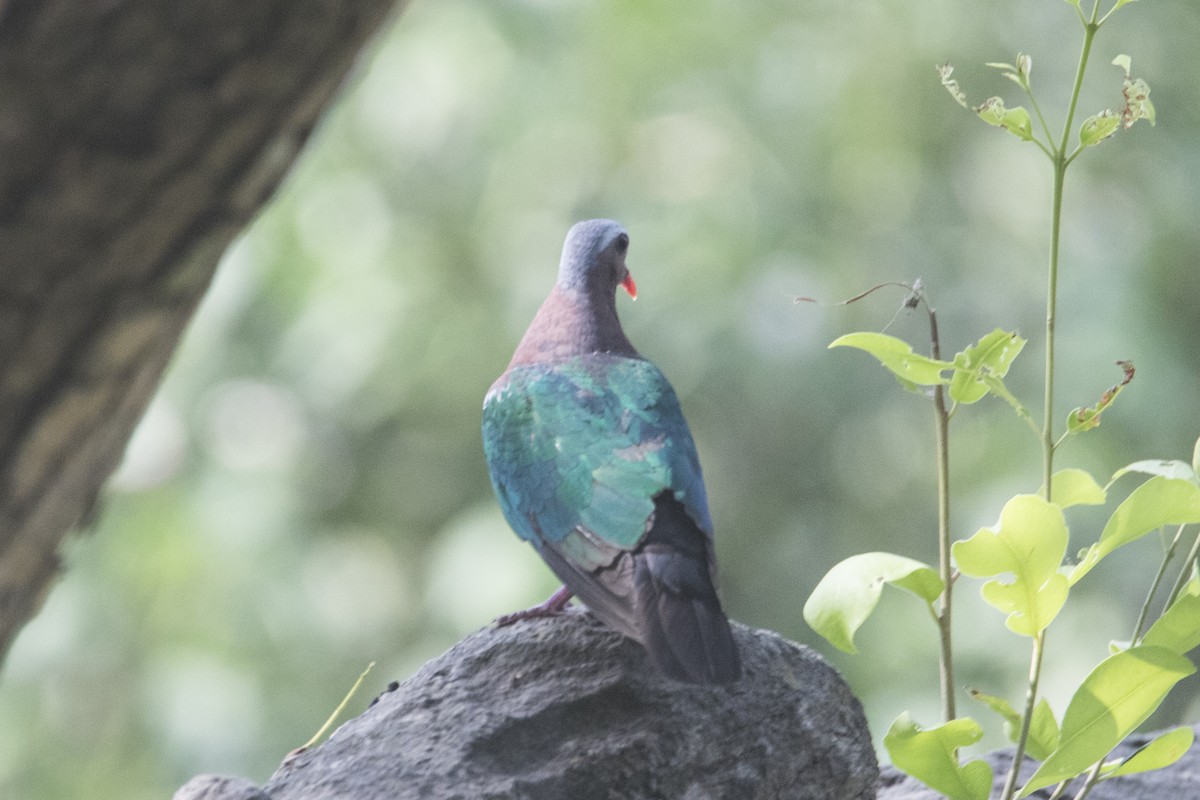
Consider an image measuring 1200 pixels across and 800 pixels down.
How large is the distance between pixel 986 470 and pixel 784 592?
3.48 feet

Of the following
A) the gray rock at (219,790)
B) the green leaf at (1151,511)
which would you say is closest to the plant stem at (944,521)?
the green leaf at (1151,511)

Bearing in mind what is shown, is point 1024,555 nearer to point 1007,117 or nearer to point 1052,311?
point 1052,311

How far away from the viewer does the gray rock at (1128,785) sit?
2268mm

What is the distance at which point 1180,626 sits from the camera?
69.9 inches

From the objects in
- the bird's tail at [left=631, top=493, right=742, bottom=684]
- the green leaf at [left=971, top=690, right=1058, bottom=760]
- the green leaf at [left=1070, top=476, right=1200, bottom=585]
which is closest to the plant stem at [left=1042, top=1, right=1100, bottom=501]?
the green leaf at [left=1070, top=476, right=1200, bottom=585]

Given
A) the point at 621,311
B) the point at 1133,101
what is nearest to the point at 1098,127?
the point at 1133,101

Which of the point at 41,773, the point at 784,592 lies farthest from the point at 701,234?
the point at 41,773

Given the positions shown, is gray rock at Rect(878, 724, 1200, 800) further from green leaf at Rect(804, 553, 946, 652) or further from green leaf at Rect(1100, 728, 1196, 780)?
green leaf at Rect(804, 553, 946, 652)

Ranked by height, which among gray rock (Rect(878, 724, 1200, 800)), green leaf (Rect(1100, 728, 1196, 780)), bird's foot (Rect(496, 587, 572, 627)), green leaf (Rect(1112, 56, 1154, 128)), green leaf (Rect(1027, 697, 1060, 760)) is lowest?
gray rock (Rect(878, 724, 1200, 800))

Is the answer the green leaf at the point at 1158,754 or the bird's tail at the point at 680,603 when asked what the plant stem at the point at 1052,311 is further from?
the bird's tail at the point at 680,603

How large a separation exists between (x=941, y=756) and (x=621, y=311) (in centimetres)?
377

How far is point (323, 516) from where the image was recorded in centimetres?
629

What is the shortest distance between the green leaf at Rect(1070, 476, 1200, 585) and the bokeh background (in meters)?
3.58

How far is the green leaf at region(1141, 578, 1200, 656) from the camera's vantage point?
69.7 inches
